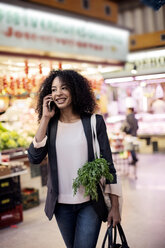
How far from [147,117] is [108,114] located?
4.78 ft

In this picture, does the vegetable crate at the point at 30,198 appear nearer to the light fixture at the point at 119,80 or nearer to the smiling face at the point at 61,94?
the smiling face at the point at 61,94

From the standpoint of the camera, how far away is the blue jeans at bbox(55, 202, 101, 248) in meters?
2.02

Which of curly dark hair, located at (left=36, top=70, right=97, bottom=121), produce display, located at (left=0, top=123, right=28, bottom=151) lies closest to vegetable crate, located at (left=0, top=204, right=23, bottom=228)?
produce display, located at (left=0, top=123, right=28, bottom=151)

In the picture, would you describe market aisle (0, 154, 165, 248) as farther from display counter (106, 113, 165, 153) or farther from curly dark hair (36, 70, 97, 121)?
display counter (106, 113, 165, 153)

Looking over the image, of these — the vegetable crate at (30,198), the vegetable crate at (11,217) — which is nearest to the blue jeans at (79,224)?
the vegetable crate at (11,217)

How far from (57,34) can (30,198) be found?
269 cm

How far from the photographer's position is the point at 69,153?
2.05 meters

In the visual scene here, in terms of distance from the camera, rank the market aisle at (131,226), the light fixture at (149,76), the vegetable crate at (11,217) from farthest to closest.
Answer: the light fixture at (149,76) → the vegetable crate at (11,217) → the market aisle at (131,226)

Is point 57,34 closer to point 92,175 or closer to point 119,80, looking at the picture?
point 92,175

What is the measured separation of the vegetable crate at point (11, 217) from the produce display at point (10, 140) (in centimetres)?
124

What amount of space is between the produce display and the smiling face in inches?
140

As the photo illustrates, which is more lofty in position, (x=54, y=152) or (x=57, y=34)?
(x=57, y=34)

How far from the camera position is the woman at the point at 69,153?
2041 millimetres

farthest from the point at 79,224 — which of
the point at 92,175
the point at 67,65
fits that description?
the point at 67,65
